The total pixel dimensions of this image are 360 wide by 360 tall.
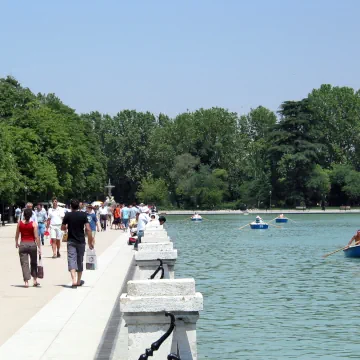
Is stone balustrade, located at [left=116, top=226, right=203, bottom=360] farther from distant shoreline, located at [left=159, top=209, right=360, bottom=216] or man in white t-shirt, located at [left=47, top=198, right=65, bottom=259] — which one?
distant shoreline, located at [left=159, top=209, right=360, bottom=216]

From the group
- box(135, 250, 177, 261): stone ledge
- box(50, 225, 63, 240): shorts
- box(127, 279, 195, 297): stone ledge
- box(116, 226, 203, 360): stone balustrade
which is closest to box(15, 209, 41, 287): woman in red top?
box(135, 250, 177, 261): stone ledge

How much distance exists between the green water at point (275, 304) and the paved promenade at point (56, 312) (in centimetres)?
194

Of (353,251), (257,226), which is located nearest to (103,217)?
(257,226)

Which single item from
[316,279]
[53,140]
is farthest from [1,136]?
[316,279]

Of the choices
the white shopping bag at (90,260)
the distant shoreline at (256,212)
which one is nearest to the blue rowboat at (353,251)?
the white shopping bag at (90,260)

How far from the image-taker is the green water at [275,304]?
589 inches

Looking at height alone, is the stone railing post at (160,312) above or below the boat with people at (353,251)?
above

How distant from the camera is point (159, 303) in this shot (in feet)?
28.3

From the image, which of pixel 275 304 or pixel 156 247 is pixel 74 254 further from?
pixel 275 304

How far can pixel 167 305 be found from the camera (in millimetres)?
8648

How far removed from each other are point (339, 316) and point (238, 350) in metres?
4.85

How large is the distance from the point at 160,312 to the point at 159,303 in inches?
3.6

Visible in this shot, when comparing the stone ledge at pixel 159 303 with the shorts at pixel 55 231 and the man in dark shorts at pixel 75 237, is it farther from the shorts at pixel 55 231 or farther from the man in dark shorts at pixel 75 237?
the shorts at pixel 55 231

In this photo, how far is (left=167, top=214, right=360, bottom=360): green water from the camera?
14969 mm
